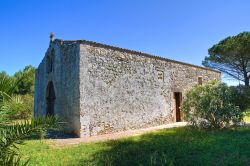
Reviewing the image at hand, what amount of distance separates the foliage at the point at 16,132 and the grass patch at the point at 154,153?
2.75m

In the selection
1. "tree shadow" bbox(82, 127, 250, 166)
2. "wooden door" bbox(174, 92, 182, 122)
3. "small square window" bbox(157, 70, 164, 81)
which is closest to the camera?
"tree shadow" bbox(82, 127, 250, 166)

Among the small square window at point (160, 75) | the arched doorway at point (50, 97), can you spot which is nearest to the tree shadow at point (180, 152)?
the arched doorway at point (50, 97)

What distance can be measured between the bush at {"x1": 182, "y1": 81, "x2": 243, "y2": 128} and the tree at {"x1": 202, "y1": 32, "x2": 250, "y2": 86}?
14.5m

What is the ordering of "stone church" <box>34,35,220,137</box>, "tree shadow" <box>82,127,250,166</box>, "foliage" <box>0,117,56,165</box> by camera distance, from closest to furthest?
1. "foliage" <box>0,117,56,165</box>
2. "tree shadow" <box>82,127,250,166</box>
3. "stone church" <box>34,35,220,137</box>

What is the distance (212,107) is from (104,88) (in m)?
5.23

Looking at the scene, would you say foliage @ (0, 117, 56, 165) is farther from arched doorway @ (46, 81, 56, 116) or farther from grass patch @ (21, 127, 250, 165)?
arched doorway @ (46, 81, 56, 116)

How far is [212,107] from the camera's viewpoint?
38.1ft

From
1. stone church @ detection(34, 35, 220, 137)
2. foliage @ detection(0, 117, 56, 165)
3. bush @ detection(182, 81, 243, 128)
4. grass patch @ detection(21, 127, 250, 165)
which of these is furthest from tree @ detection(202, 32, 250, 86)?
foliage @ detection(0, 117, 56, 165)

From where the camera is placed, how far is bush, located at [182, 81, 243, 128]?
38.0ft

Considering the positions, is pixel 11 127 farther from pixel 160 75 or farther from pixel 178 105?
pixel 178 105

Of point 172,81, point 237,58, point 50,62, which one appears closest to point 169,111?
point 172,81

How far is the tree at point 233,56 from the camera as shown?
974 inches

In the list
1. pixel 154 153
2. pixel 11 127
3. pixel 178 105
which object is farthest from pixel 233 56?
pixel 11 127

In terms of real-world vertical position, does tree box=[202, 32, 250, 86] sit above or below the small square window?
above
